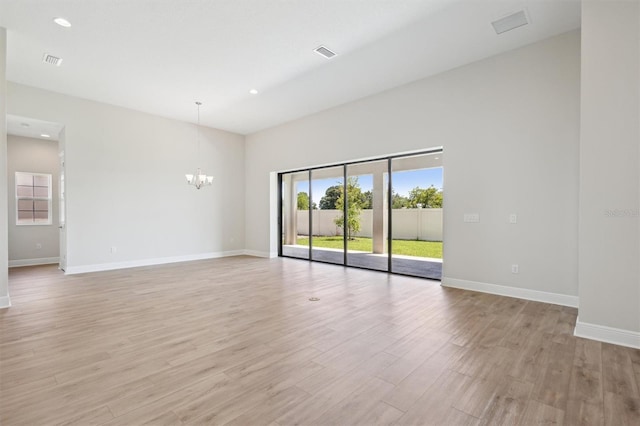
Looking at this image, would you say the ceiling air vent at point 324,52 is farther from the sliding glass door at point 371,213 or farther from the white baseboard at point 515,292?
the white baseboard at point 515,292

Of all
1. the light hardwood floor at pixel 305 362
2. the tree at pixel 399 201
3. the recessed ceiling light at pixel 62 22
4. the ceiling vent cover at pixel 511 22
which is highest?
the recessed ceiling light at pixel 62 22

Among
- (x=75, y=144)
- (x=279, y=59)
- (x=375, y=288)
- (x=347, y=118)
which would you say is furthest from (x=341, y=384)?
(x=75, y=144)

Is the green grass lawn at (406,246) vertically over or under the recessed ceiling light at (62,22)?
under

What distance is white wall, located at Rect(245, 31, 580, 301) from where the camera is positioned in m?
4.02

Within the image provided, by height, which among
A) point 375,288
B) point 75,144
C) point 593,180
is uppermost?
point 75,144

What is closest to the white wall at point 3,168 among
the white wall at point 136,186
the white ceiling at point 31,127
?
the white wall at point 136,186

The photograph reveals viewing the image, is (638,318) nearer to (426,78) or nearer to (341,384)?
(341,384)

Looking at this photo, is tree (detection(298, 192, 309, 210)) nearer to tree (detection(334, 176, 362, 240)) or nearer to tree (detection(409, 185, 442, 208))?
tree (detection(334, 176, 362, 240))

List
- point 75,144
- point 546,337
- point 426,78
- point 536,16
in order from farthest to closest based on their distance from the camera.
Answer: point 75,144, point 426,78, point 536,16, point 546,337

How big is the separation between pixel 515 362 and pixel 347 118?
213 inches

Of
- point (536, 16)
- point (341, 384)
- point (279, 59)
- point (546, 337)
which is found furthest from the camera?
point (279, 59)

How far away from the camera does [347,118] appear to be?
660cm

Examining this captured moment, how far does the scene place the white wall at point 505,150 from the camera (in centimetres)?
402

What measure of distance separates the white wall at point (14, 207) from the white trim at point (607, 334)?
10538mm
